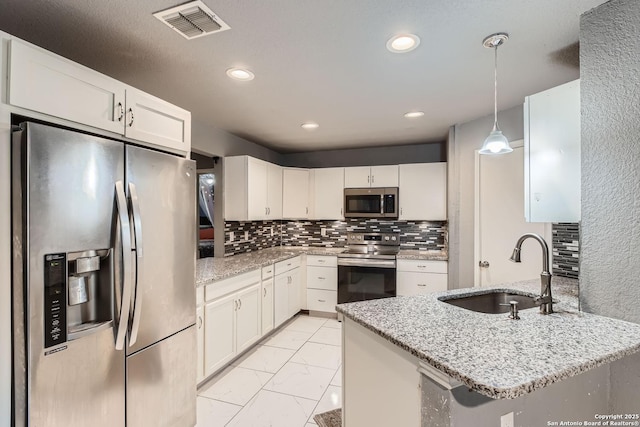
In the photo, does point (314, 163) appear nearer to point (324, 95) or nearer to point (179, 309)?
point (324, 95)

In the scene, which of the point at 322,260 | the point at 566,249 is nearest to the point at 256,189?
the point at 322,260

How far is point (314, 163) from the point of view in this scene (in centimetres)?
488

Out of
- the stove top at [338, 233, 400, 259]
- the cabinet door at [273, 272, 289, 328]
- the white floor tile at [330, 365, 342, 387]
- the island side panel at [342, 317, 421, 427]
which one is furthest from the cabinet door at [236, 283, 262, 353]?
the island side panel at [342, 317, 421, 427]

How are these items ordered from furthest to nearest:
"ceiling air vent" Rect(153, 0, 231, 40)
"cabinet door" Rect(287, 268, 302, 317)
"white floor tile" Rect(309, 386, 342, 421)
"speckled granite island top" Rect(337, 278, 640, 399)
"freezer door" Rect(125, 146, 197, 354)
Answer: "cabinet door" Rect(287, 268, 302, 317) → "white floor tile" Rect(309, 386, 342, 421) → "freezer door" Rect(125, 146, 197, 354) → "ceiling air vent" Rect(153, 0, 231, 40) → "speckled granite island top" Rect(337, 278, 640, 399)

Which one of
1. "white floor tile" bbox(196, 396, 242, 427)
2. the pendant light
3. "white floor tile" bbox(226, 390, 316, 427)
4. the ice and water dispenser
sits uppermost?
the pendant light

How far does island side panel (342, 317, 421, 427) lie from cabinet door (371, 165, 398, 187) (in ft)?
9.53

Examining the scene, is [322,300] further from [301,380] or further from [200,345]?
[200,345]

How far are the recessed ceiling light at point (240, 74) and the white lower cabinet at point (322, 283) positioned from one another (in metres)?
2.53

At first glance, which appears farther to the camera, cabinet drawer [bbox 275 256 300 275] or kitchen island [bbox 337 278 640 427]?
cabinet drawer [bbox 275 256 300 275]

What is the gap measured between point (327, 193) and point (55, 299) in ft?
11.4

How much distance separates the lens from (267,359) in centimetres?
295

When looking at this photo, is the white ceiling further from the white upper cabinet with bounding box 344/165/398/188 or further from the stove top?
the stove top

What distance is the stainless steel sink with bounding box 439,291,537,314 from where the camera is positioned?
1.76 meters

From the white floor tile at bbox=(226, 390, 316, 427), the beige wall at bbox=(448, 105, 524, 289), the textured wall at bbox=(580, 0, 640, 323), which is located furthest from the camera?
the beige wall at bbox=(448, 105, 524, 289)
